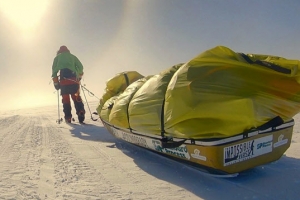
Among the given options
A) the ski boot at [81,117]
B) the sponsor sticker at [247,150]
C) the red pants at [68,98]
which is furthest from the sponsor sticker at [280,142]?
the red pants at [68,98]

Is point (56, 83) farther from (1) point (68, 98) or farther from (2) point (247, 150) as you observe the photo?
(2) point (247, 150)

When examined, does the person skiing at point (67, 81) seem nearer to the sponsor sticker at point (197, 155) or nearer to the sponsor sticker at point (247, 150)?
the sponsor sticker at point (197, 155)

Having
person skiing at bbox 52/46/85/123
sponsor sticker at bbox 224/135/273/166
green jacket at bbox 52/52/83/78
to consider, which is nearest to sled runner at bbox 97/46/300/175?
sponsor sticker at bbox 224/135/273/166

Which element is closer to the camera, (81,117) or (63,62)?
(81,117)

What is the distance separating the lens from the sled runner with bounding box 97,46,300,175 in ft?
7.12

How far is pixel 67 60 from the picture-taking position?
755 cm

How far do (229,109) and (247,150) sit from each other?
0.50 metres

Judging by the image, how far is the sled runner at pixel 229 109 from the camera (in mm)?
2170

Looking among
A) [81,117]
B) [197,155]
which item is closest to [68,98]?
[81,117]

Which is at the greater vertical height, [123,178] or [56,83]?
[56,83]

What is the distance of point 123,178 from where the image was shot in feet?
8.52

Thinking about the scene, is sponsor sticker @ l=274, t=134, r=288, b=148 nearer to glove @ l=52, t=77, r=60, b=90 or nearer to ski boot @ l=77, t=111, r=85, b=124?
ski boot @ l=77, t=111, r=85, b=124

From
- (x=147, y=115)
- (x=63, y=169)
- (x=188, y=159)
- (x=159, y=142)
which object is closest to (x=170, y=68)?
(x=147, y=115)

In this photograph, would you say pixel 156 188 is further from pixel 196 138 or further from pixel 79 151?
pixel 79 151
